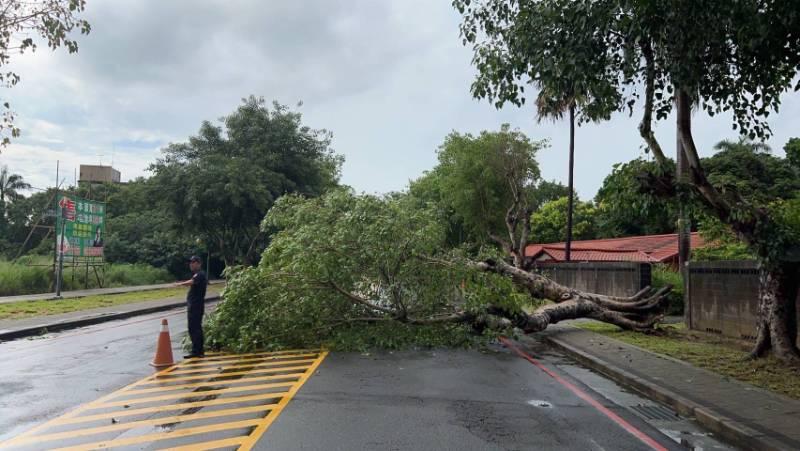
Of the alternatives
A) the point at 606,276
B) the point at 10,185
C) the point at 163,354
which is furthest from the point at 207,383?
the point at 10,185

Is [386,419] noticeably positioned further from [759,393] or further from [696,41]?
[696,41]

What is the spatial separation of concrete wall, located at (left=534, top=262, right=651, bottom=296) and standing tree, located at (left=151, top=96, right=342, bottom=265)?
14.4 meters

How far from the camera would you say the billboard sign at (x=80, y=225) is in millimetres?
26641

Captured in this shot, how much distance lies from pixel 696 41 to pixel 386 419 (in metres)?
6.86

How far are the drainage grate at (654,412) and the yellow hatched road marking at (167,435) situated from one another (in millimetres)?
4466

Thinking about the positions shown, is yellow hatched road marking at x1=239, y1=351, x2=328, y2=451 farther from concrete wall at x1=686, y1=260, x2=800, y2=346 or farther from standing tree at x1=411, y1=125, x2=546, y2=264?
standing tree at x1=411, y1=125, x2=546, y2=264

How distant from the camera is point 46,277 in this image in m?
29.0

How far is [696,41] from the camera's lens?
28.9ft

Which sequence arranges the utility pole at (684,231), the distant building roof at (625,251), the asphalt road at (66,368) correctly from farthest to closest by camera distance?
the distant building roof at (625,251) → the utility pole at (684,231) → the asphalt road at (66,368)

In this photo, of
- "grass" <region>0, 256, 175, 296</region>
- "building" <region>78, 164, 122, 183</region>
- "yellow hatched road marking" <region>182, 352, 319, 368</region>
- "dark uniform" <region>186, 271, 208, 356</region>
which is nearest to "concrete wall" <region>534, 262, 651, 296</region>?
"yellow hatched road marking" <region>182, 352, 319, 368</region>

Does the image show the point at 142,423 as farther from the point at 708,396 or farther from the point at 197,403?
the point at 708,396

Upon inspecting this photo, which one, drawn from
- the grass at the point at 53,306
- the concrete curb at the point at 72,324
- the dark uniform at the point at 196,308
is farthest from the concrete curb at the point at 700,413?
the grass at the point at 53,306

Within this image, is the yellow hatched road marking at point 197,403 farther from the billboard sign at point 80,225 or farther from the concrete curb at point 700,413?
the billboard sign at point 80,225

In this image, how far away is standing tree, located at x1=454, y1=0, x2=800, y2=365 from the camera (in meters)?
8.40
